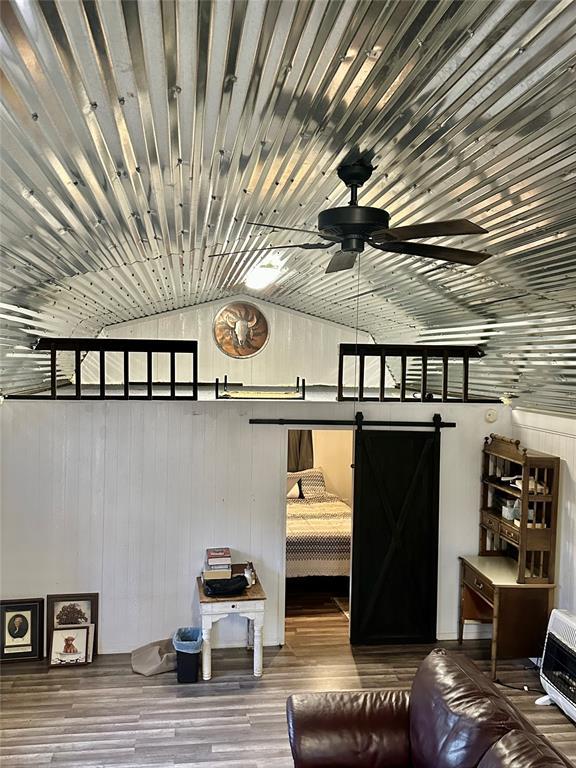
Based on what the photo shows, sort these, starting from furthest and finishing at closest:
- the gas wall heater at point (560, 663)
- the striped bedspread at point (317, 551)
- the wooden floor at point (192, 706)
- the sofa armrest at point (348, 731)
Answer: the striped bedspread at point (317, 551), the gas wall heater at point (560, 663), the wooden floor at point (192, 706), the sofa armrest at point (348, 731)

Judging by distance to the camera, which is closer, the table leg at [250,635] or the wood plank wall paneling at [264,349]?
the table leg at [250,635]

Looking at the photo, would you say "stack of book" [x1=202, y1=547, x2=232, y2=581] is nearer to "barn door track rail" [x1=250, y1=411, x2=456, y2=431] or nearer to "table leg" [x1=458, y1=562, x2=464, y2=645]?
"barn door track rail" [x1=250, y1=411, x2=456, y2=431]

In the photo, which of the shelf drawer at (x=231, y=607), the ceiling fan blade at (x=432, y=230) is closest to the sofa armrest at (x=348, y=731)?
the shelf drawer at (x=231, y=607)

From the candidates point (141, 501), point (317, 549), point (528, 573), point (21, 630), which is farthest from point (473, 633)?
point (21, 630)

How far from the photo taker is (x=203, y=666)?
16.3 ft

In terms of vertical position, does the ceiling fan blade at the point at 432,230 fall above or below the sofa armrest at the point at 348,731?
above

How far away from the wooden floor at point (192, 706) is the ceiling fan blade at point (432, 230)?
3281mm

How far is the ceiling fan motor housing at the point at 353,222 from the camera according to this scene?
8.50 feet

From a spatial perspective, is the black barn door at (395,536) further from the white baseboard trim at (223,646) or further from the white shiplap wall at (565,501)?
the white shiplap wall at (565,501)

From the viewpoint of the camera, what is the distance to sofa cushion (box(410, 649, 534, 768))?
2.73 m

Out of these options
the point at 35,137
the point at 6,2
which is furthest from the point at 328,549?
the point at 6,2

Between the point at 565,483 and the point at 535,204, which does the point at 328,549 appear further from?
the point at 535,204

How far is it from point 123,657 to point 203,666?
82 cm

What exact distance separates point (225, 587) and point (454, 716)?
8.15 ft
